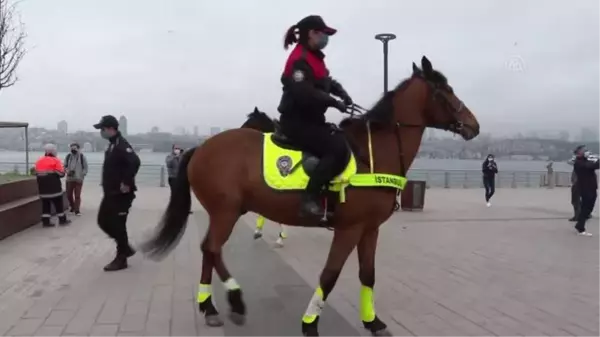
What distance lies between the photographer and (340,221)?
4898mm

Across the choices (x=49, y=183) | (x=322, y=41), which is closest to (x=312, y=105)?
(x=322, y=41)

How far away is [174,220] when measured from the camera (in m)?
5.93

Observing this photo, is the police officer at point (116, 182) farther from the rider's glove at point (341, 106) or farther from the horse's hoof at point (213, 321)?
the rider's glove at point (341, 106)

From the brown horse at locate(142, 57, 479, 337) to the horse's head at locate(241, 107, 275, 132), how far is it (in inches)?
85.0

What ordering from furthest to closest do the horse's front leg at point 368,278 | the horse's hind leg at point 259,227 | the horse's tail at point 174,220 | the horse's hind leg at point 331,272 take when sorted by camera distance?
the horse's hind leg at point 259,227 < the horse's tail at point 174,220 < the horse's front leg at point 368,278 < the horse's hind leg at point 331,272

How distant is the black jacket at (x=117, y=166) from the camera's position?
794cm

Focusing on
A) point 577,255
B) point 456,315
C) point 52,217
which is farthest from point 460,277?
point 52,217

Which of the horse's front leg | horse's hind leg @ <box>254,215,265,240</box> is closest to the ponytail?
the horse's front leg

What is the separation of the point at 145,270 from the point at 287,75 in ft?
14.6

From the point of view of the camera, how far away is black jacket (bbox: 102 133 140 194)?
7.94 meters

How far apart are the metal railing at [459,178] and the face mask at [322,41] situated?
2456 cm

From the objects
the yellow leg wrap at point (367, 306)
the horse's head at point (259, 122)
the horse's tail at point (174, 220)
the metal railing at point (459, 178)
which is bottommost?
the metal railing at point (459, 178)

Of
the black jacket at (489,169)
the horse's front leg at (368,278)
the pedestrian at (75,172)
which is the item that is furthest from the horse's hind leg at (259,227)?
the black jacket at (489,169)

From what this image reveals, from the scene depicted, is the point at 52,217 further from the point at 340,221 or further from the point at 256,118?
the point at 340,221
